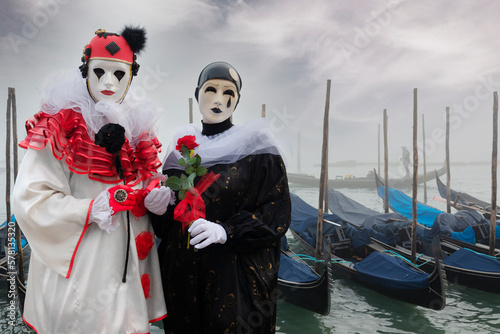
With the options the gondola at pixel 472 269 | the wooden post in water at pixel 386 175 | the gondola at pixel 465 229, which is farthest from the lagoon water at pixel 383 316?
the wooden post in water at pixel 386 175

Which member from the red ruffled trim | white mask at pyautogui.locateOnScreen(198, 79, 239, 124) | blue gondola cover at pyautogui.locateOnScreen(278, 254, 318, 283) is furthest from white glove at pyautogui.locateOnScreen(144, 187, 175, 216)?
blue gondola cover at pyautogui.locateOnScreen(278, 254, 318, 283)

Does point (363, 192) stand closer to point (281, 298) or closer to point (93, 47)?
point (281, 298)

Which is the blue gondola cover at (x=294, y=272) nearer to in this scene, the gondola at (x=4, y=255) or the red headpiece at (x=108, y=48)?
the red headpiece at (x=108, y=48)

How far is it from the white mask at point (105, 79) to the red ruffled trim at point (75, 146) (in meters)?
0.13

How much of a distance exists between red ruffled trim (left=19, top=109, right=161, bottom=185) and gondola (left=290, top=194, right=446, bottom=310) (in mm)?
3163

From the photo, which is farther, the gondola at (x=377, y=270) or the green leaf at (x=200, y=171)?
the gondola at (x=377, y=270)

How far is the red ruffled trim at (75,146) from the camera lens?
50.1 inches

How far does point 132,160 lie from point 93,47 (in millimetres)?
478

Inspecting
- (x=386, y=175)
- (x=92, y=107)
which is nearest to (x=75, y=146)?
(x=92, y=107)

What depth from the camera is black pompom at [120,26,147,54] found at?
1497mm

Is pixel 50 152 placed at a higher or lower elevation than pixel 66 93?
lower

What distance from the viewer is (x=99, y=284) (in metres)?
1.31

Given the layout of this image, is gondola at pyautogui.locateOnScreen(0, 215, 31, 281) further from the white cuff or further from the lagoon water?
the white cuff

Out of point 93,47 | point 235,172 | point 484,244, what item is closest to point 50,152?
point 93,47
